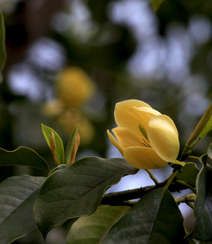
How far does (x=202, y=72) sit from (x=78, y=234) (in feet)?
6.58

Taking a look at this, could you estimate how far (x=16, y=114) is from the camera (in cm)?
174

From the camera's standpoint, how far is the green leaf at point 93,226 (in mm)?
604

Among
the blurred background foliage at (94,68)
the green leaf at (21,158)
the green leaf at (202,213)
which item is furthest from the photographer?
the blurred background foliage at (94,68)

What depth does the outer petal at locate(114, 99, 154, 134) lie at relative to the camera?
0.52 metres

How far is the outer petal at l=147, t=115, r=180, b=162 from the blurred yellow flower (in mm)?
1558

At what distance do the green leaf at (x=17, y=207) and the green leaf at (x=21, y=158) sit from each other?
7cm

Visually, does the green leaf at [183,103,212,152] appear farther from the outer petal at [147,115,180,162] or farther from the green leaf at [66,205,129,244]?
the green leaf at [66,205,129,244]

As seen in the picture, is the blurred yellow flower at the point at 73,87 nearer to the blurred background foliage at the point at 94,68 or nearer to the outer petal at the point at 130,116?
the blurred background foliage at the point at 94,68

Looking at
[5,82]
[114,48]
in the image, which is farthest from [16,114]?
[114,48]

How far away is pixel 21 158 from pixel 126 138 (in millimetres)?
244

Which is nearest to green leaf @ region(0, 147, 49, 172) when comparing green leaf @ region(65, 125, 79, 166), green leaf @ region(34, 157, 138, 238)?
green leaf @ region(65, 125, 79, 166)

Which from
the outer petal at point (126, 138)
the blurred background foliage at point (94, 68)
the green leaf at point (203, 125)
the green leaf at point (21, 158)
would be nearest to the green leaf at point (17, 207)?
the green leaf at point (21, 158)

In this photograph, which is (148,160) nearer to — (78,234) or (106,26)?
(78,234)

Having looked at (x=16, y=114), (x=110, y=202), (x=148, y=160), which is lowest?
(x=16, y=114)
